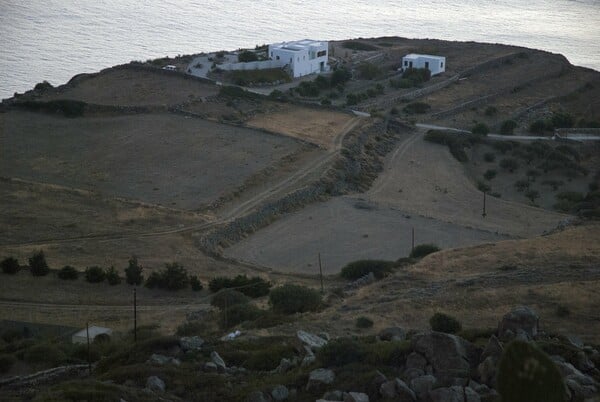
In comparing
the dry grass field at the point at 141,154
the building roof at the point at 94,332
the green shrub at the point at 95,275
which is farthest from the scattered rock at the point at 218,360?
the dry grass field at the point at 141,154

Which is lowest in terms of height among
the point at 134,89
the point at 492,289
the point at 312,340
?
the point at 492,289

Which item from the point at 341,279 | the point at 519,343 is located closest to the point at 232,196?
the point at 341,279

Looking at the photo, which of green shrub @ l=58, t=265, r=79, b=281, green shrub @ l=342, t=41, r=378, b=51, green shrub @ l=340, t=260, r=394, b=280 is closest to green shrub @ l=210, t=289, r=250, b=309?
green shrub @ l=340, t=260, r=394, b=280

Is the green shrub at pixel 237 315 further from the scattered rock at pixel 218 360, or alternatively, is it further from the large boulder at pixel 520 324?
the large boulder at pixel 520 324

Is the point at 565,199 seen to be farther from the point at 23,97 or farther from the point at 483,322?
the point at 23,97

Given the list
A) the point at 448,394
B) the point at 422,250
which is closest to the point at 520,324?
→ the point at 448,394

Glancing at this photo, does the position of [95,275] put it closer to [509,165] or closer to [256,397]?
[256,397]
